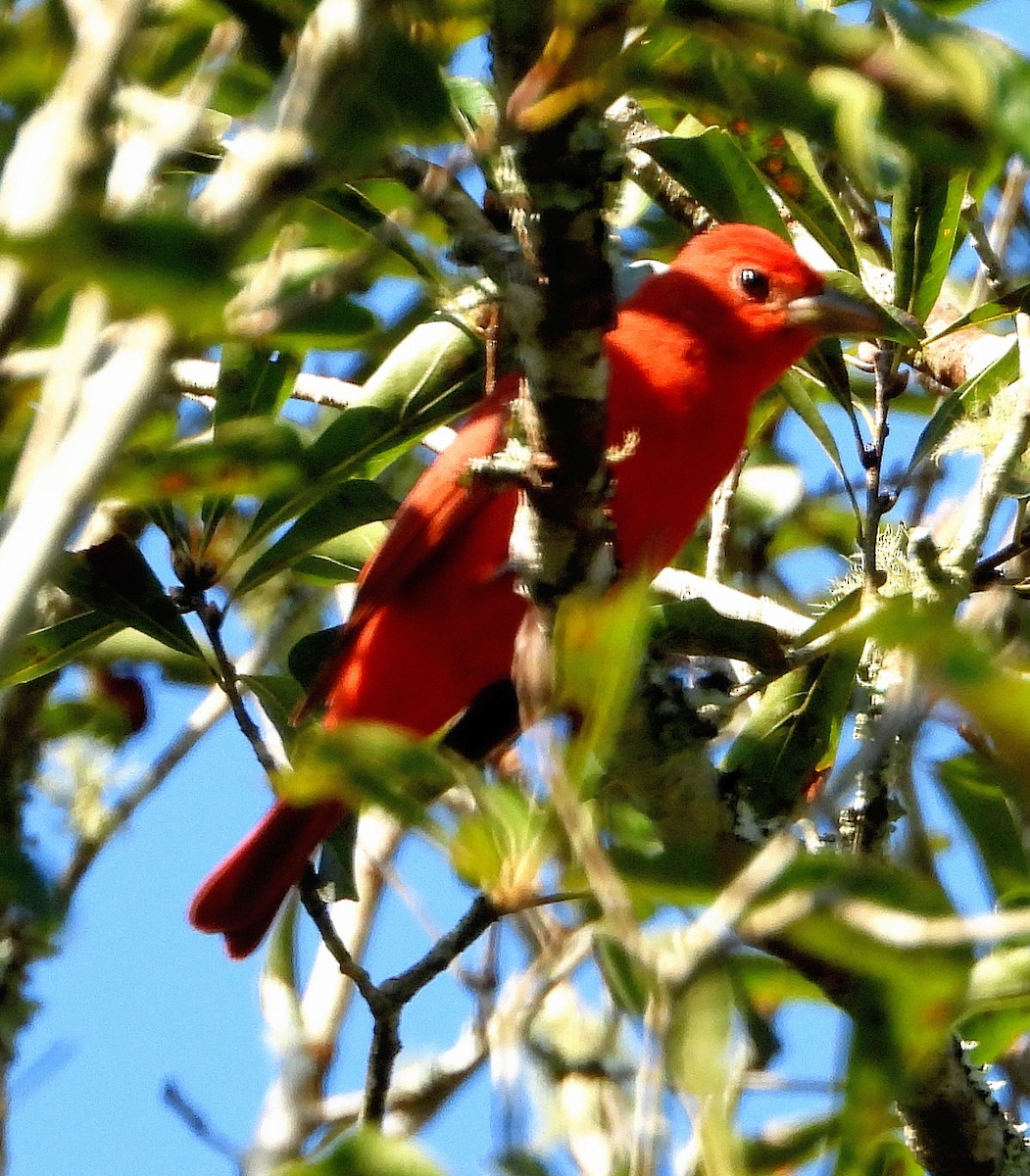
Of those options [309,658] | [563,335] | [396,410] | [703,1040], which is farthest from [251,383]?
[703,1040]

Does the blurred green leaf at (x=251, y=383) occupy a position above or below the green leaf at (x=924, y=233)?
below

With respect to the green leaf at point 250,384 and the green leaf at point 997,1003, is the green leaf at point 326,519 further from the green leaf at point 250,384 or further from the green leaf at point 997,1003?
the green leaf at point 997,1003

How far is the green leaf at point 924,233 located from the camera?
342 cm

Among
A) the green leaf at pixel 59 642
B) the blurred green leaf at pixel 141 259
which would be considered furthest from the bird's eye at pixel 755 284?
the blurred green leaf at pixel 141 259

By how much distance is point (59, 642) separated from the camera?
3.37m

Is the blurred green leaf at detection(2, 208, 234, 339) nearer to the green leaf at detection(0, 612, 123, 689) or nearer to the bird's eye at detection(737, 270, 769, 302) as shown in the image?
the green leaf at detection(0, 612, 123, 689)

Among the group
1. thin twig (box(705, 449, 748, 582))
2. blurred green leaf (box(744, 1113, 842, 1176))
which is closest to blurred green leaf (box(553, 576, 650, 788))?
blurred green leaf (box(744, 1113, 842, 1176))

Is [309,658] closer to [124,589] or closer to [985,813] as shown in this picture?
[124,589]

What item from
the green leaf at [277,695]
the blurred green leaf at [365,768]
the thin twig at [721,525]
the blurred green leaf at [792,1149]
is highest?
the blurred green leaf at [365,768]

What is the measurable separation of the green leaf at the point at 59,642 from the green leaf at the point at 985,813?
160 cm

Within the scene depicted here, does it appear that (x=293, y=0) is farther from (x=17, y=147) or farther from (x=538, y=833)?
(x=538, y=833)

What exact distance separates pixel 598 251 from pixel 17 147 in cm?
94

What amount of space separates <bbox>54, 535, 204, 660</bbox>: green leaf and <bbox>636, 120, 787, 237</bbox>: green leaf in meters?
1.20

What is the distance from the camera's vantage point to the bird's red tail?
408 cm
